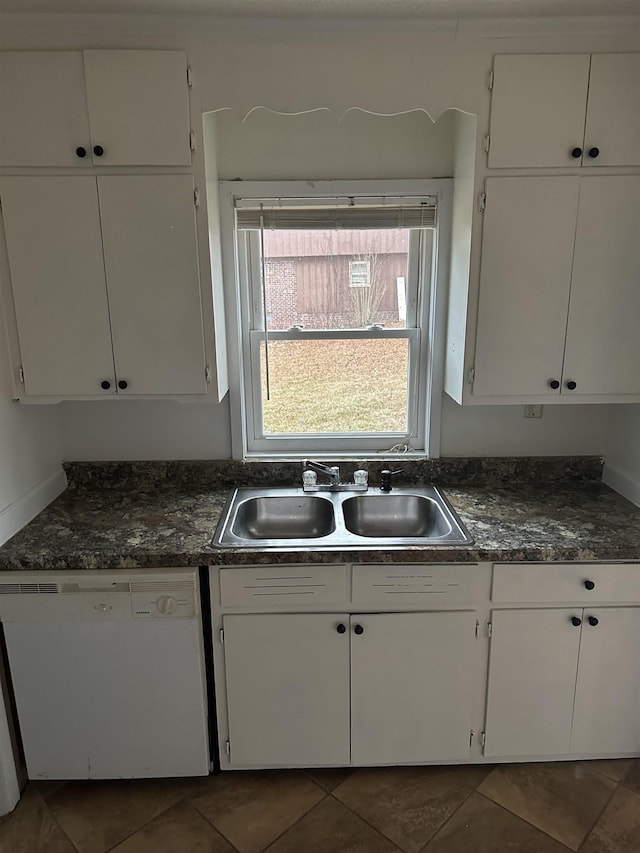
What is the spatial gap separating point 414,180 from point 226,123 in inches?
29.6

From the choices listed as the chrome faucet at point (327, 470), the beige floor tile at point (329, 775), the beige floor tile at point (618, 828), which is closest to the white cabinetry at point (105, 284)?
the chrome faucet at point (327, 470)

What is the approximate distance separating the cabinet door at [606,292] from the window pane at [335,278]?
2.27ft

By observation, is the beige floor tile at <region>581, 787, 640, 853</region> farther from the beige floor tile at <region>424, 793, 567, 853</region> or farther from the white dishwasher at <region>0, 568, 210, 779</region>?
the white dishwasher at <region>0, 568, 210, 779</region>

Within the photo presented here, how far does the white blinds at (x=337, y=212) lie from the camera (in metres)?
2.18

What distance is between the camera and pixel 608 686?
6.23ft

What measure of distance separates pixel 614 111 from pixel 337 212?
0.99 metres

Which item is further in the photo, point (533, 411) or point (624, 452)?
point (533, 411)

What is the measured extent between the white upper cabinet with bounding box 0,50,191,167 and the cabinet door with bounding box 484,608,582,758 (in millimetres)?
1913

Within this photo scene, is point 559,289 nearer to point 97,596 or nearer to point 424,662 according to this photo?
point 424,662

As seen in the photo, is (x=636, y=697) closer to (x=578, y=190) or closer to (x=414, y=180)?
(x=578, y=190)

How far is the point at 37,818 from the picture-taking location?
1.84 metres

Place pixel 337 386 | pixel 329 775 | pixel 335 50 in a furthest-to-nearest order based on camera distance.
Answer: pixel 337 386 → pixel 329 775 → pixel 335 50

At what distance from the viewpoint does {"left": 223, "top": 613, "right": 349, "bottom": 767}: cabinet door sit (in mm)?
1832

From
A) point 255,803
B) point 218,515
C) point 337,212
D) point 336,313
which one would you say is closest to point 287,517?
point 218,515
